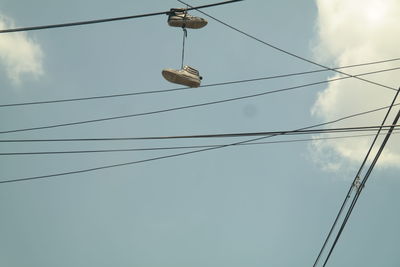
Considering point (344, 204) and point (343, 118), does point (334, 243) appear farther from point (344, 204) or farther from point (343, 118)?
point (343, 118)

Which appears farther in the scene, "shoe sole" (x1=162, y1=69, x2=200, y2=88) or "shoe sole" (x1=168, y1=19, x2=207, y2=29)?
"shoe sole" (x1=162, y1=69, x2=200, y2=88)

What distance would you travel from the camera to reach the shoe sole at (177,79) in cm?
575

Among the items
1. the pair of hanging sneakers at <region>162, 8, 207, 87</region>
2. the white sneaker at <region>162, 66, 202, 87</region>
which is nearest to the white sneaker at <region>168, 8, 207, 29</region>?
the pair of hanging sneakers at <region>162, 8, 207, 87</region>

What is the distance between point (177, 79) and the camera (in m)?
5.85

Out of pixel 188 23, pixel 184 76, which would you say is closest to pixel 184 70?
pixel 184 76

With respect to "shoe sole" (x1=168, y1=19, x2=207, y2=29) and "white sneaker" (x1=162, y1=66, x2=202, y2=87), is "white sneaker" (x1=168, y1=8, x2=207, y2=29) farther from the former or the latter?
"white sneaker" (x1=162, y1=66, x2=202, y2=87)

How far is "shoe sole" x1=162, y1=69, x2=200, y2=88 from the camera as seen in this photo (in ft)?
18.9

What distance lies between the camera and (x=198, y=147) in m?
6.24

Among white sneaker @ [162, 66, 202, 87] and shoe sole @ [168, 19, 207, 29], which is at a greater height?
shoe sole @ [168, 19, 207, 29]

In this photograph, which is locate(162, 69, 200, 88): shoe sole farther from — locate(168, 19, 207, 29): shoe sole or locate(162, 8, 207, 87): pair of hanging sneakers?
locate(168, 19, 207, 29): shoe sole

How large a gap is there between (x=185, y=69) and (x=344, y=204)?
9.99 feet

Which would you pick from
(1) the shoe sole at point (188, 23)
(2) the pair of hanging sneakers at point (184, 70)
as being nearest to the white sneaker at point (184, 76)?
(2) the pair of hanging sneakers at point (184, 70)

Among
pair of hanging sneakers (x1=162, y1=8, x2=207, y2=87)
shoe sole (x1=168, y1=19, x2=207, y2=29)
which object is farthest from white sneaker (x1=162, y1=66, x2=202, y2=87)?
shoe sole (x1=168, y1=19, x2=207, y2=29)

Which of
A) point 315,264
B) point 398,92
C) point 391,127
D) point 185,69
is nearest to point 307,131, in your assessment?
point 391,127
